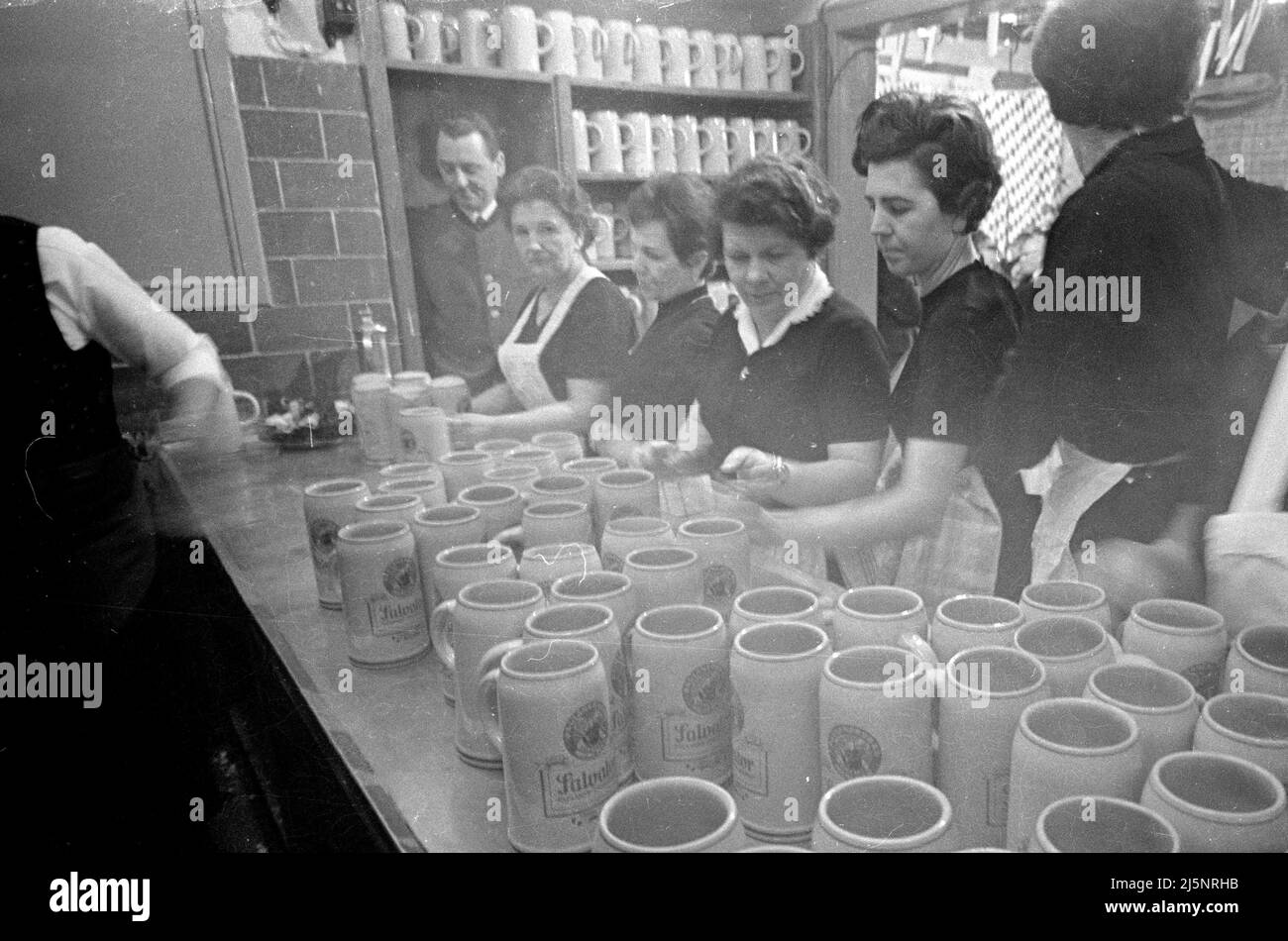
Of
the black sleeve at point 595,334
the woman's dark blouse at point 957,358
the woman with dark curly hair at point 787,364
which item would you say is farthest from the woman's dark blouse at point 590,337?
the woman's dark blouse at point 957,358

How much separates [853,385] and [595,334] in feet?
0.95

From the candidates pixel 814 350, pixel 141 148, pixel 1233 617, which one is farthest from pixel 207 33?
pixel 1233 617

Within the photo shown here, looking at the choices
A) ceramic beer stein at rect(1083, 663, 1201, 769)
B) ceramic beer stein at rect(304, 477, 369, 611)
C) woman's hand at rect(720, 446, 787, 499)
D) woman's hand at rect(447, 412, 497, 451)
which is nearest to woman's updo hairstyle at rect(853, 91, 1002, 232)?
woman's hand at rect(720, 446, 787, 499)

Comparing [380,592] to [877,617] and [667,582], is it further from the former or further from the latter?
[877,617]

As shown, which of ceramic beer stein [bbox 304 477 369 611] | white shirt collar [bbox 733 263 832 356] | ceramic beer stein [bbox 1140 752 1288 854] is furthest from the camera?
ceramic beer stein [bbox 304 477 369 611]

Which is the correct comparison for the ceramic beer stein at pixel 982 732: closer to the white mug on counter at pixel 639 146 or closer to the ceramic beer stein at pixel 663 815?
the ceramic beer stein at pixel 663 815

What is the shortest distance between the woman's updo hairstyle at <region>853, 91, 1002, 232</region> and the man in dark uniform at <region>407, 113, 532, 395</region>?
37 centimetres

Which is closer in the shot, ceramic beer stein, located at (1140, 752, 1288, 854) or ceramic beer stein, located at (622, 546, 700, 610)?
ceramic beer stein, located at (1140, 752, 1288, 854)

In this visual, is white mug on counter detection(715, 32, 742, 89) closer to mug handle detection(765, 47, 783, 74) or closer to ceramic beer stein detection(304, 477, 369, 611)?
mug handle detection(765, 47, 783, 74)

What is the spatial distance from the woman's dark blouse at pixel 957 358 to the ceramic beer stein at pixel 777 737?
28 centimetres

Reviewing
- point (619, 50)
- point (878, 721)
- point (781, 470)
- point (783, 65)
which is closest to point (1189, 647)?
point (878, 721)

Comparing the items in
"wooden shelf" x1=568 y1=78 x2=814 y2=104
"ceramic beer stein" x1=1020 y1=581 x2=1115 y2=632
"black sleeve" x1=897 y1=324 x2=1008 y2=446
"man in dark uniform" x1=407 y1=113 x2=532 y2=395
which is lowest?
"ceramic beer stein" x1=1020 y1=581 x2=1115 y2=632

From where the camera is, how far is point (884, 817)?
1.84 ft

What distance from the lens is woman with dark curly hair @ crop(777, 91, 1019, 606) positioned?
752mm
